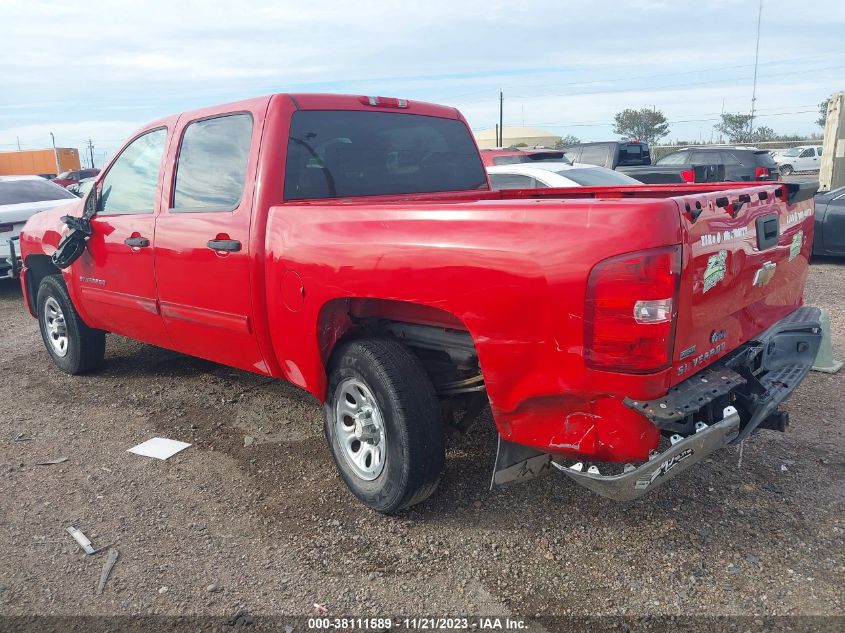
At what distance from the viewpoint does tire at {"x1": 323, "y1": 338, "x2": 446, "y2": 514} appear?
3105mm

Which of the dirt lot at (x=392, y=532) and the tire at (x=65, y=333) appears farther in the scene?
the tire at (x=65, y=333)

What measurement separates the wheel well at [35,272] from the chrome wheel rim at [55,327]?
0.27 m

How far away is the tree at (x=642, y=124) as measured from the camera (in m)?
61.0

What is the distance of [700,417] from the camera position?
2.69m

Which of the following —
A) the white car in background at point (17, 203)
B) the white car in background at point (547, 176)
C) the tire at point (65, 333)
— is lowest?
the tire at point (65, 333)

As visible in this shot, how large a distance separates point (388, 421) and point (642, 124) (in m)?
63.5

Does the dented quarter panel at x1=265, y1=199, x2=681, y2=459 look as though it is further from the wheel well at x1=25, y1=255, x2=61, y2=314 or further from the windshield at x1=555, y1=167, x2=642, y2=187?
the windshield at x1=555, y1=167, x2=642, y2=187

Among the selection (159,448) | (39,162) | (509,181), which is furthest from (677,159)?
(39,162)

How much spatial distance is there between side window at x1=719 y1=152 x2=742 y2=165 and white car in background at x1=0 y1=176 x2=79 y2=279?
14608mm

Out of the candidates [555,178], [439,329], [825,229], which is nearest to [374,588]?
[439,329]

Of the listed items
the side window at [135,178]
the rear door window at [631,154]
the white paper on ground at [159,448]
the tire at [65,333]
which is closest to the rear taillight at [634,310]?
the white paper on ground at [159,448]

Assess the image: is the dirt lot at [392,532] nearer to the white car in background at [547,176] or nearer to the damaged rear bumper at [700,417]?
the damaged rear bumper at [700,417]

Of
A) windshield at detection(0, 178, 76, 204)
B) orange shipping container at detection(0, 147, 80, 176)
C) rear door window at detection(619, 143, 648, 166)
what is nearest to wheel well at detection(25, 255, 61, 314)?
windshield at detection(0, 178, 76, 204)

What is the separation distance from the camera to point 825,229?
30.8 ft
